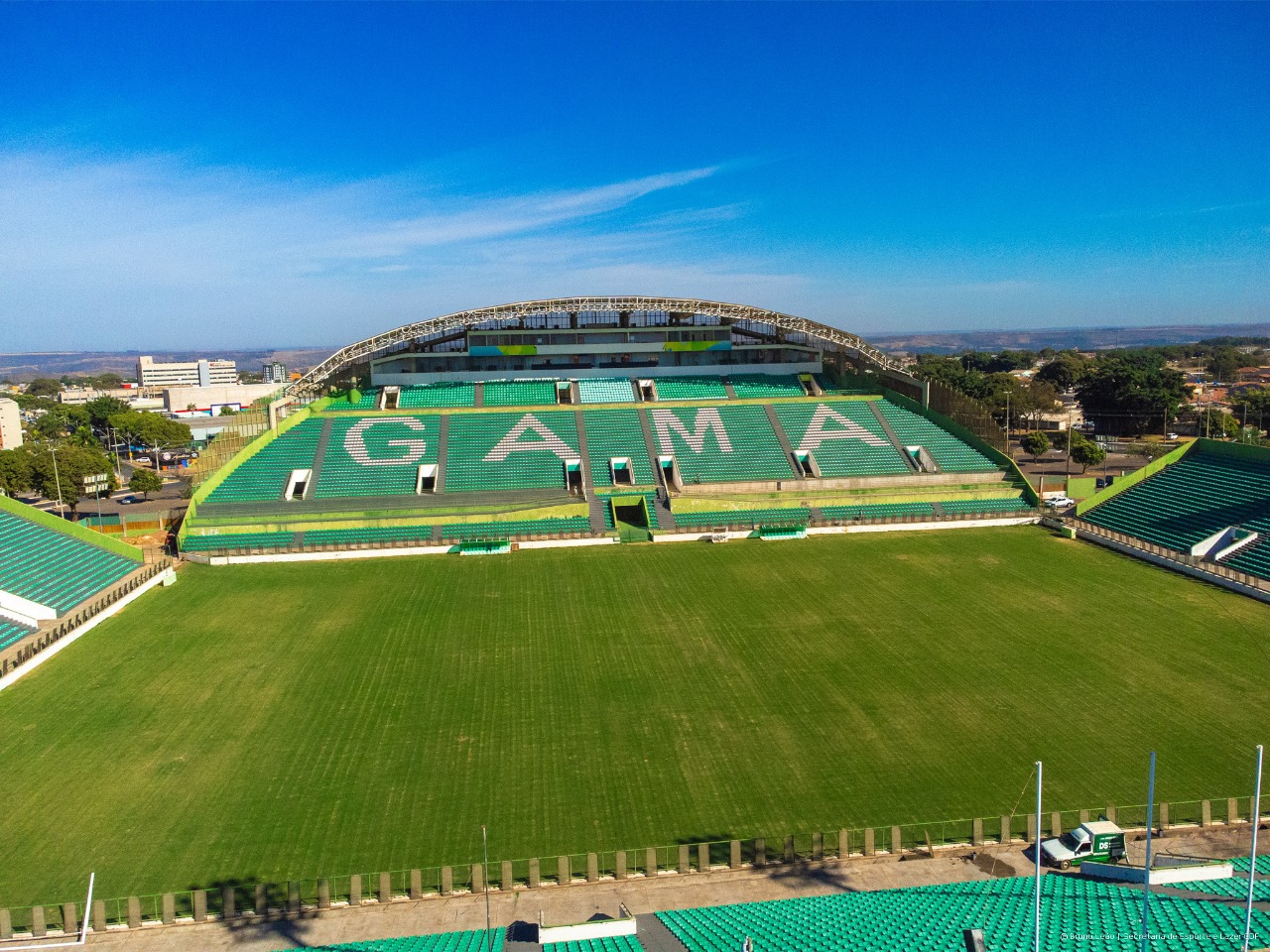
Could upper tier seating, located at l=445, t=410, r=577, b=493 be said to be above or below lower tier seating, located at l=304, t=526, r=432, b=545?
above

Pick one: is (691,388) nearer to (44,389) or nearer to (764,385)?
(764,385)

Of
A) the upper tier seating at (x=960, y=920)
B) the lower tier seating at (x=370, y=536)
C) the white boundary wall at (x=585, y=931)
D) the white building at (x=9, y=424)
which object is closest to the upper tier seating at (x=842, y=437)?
the lower tier seating at (x=370, y=536)

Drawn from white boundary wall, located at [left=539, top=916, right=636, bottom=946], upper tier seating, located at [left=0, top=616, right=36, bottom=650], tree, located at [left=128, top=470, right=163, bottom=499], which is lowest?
white boundary wall, located at [left=539, top=916, right=636, bottom=946]

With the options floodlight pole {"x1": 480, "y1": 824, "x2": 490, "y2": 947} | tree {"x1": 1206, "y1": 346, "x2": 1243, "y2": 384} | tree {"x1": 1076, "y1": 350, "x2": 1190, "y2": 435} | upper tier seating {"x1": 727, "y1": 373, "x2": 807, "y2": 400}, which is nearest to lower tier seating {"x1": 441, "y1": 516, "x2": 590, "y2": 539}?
upper tier seating {"x1": 727, "y1": 373, "x2": 807, "y2": 400}

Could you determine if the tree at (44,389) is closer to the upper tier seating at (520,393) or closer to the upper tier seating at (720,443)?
the upper tier seating at (520,393)

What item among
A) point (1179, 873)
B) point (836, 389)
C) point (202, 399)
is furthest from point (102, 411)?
point (1179, 873)

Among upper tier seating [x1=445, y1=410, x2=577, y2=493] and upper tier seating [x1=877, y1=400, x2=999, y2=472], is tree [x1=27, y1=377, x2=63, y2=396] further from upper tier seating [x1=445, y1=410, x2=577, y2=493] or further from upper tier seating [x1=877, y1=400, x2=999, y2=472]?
upper tier seating [x1=877, y1=400, x2=999, y2=472]
